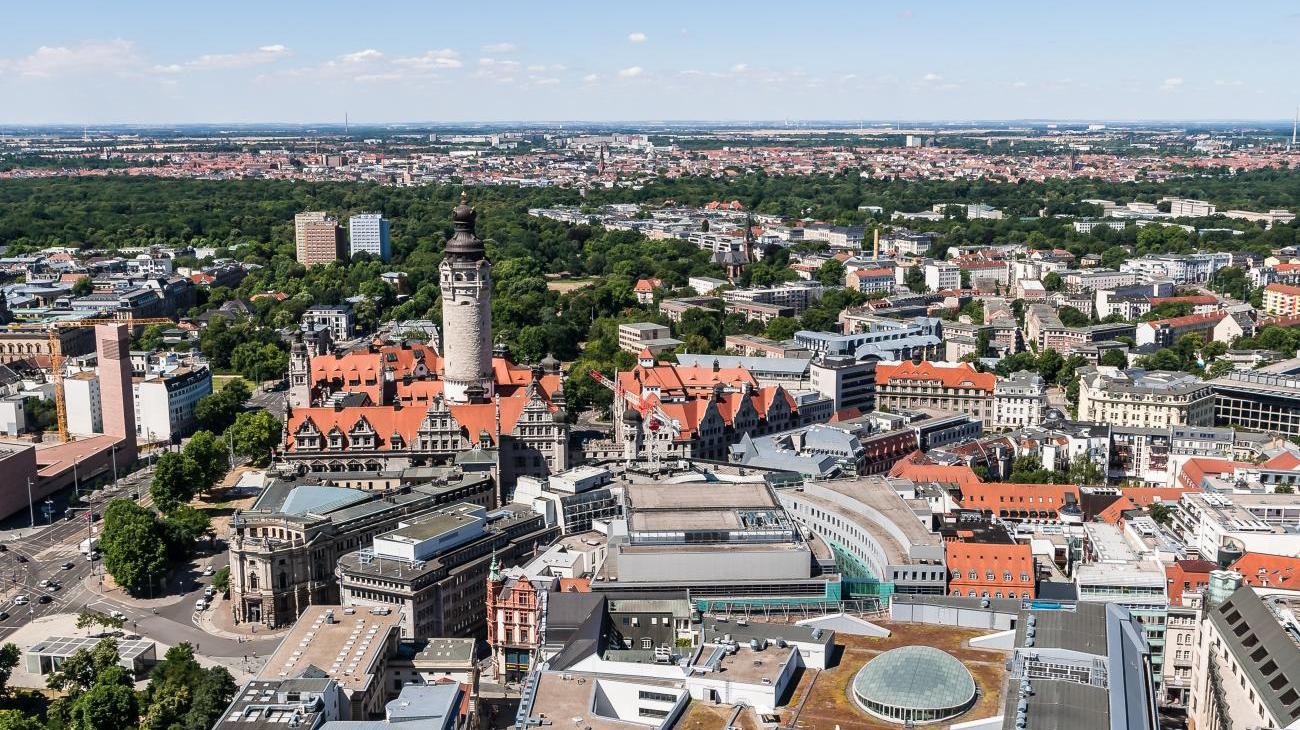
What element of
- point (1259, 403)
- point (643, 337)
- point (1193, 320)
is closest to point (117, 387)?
point (643, 337)

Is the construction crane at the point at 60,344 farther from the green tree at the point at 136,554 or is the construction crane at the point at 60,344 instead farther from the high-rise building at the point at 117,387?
the green tree at the point at 136,554

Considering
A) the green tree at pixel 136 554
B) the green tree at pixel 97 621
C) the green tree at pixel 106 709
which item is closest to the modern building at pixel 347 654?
the green tree at pixel 106 709

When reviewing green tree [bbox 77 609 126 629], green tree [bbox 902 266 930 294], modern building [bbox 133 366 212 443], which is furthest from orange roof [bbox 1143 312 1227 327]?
green tree [bbox 77 609 126 629]

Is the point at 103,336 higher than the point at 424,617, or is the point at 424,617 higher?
the point at 103,336

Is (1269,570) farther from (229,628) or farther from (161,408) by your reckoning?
(161,408)

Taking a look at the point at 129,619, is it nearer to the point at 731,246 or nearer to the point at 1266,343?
the point at 1266,343

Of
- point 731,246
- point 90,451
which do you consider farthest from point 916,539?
point 731,246
